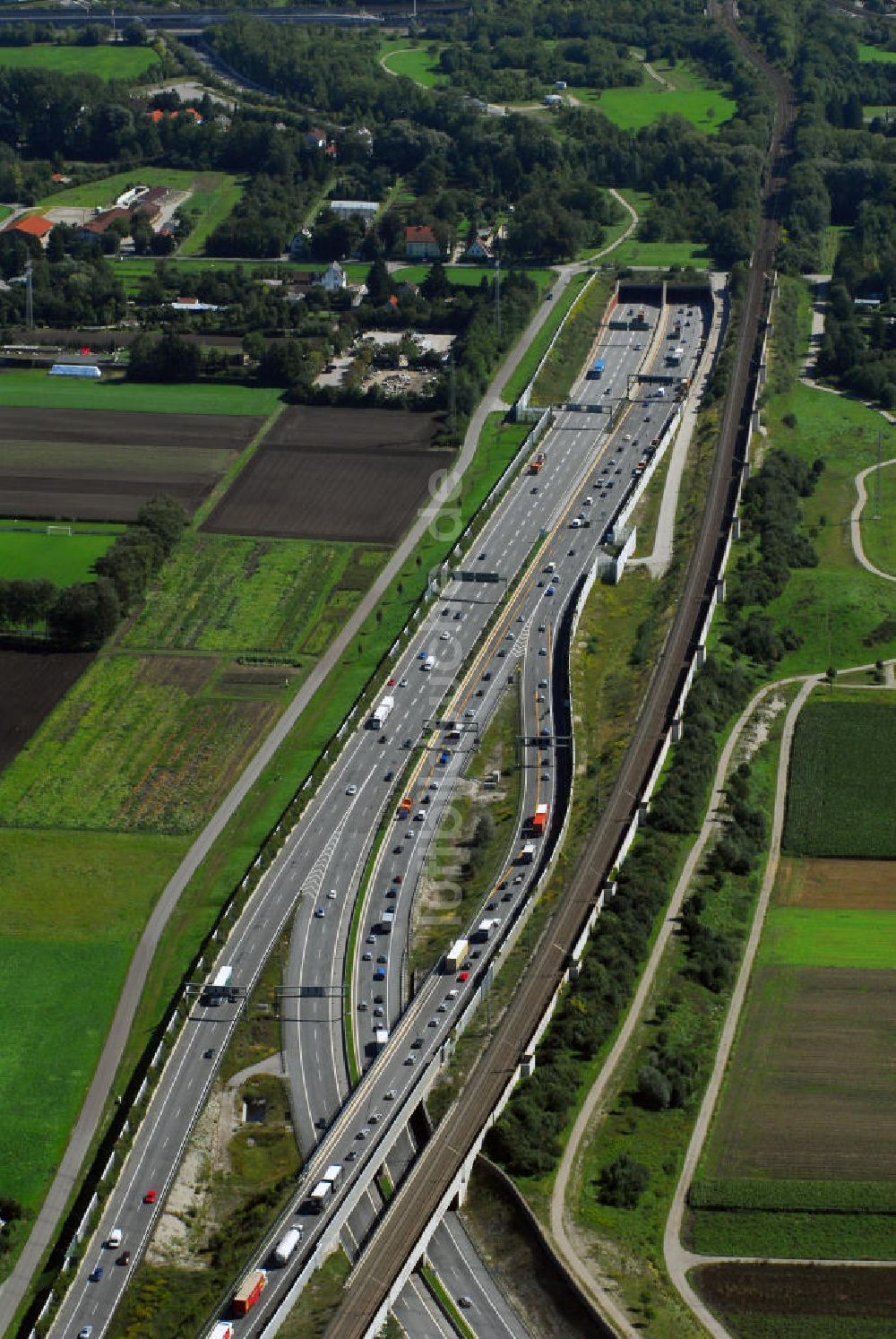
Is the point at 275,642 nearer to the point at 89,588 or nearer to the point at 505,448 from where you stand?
the point at 89,588

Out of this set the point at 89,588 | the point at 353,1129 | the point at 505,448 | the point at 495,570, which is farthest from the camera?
the point at 505,448

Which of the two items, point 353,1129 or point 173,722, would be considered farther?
point 173,722

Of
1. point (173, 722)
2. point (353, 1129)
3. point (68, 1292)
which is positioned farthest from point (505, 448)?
point (68, 1292)

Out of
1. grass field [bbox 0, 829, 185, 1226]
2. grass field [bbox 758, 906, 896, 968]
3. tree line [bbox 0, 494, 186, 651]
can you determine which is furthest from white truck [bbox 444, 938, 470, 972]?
tree line [bbox 0, 494, 186, 651]

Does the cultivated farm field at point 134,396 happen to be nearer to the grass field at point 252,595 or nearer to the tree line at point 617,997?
the grass field at point 252,595

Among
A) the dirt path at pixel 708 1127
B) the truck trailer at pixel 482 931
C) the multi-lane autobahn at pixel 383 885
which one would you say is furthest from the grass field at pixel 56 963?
the dirt path at pixel 708 1127
